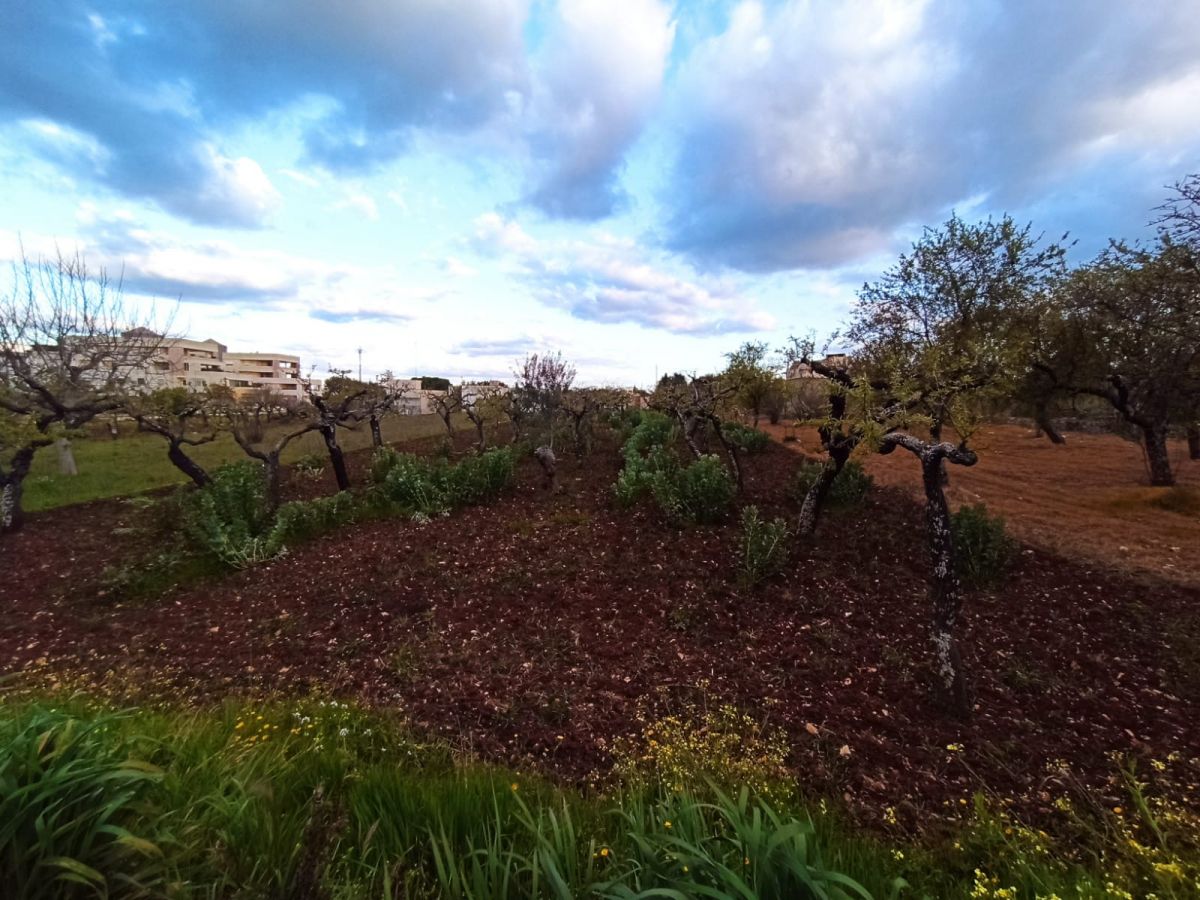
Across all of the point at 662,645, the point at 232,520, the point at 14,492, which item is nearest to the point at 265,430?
the point at 14,492

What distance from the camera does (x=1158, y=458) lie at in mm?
10195

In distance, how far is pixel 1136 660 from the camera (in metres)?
4.41

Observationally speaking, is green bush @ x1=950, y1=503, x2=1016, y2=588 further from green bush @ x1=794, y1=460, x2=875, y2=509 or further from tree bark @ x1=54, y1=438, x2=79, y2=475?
tree bark @ x1=54, y1=438, x2=79, y2=475

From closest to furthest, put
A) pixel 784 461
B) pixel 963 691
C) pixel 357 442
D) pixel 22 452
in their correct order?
pixel 963 691 < pixel 22 452 < pixel 784 461 < pixel 357 442

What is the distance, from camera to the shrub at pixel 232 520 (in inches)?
275

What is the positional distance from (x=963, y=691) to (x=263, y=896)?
4350mm

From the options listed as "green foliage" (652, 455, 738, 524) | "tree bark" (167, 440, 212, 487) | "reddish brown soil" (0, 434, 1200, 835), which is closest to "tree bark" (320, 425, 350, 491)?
"tree bark" (167, 440, 212, 487)

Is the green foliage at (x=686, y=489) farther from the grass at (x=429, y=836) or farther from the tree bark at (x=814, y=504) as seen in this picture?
the grass at (x=429, y=836)

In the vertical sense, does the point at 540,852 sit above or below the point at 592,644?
above

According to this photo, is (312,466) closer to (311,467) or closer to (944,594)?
(311,467)

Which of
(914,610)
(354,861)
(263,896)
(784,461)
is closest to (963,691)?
(914,610)

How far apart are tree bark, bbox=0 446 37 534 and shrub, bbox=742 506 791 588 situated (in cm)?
1239

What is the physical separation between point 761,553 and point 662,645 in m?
1.82

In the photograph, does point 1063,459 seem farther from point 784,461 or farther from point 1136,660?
point 1136,660
